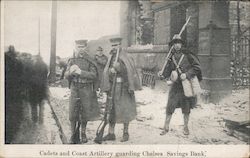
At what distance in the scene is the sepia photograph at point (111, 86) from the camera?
15.1 feet

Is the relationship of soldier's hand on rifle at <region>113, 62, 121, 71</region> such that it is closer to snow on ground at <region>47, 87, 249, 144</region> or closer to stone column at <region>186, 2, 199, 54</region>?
snow on ground at <region>47, 87, 249, 144</region>

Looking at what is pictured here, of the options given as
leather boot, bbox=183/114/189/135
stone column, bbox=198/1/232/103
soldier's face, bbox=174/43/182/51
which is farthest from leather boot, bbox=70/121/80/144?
stone column, bbox=198/1/232/103

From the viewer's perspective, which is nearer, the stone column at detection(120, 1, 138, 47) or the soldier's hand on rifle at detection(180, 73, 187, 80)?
the soldier's hand on rifle at detection(180, 73, 187, 80)

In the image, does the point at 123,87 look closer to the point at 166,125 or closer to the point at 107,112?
the point at 107,112

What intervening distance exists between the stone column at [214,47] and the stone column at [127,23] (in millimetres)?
923

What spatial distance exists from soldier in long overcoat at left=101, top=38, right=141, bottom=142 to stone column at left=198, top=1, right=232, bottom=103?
93cm

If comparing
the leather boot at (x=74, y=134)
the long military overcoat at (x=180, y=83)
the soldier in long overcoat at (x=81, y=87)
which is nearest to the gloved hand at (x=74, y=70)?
the soldier in long overcoat at (x=81, y=87)

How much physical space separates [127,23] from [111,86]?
0.94 meters

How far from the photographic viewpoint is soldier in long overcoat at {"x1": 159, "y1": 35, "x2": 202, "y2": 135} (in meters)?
4.64

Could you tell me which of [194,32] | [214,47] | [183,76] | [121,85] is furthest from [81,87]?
[214,47]

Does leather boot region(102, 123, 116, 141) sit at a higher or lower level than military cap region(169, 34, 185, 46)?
lower

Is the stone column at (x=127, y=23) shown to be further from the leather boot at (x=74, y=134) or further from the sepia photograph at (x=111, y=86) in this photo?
the leather boot at (x=74, y=134)

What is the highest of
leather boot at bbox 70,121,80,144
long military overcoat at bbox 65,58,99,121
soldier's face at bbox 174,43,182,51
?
soldier's face at bbox 174,43,182,51

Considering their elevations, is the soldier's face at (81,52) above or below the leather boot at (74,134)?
above
